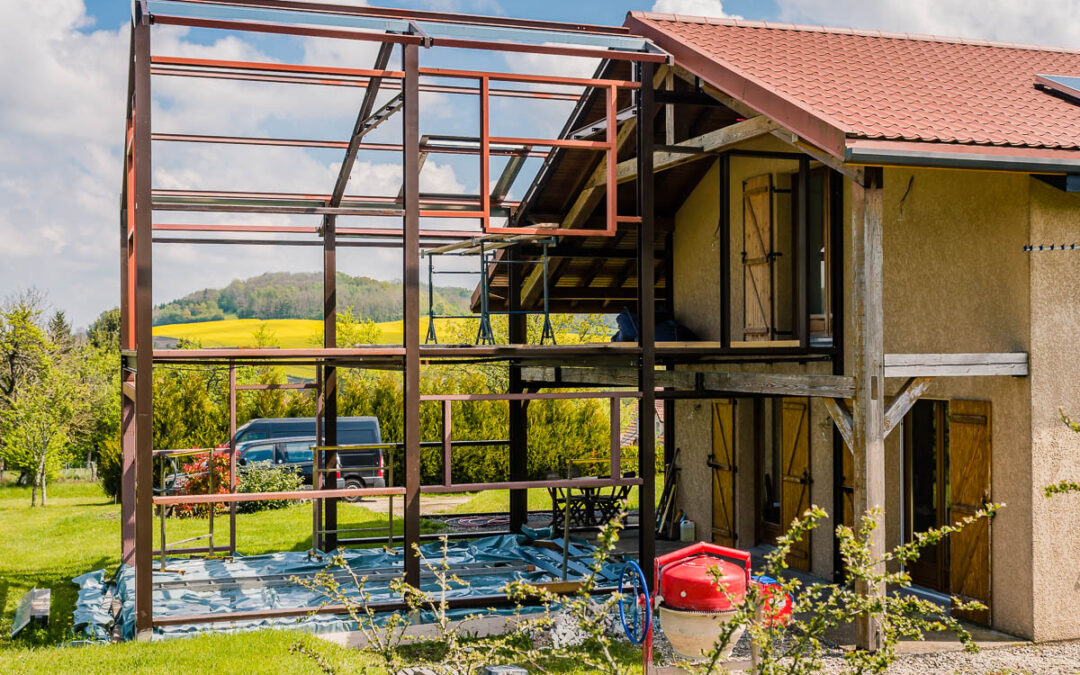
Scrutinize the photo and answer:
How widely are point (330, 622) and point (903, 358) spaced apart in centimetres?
567

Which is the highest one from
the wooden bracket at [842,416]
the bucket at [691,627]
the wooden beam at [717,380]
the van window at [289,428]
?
the wooden beam at [717,380]

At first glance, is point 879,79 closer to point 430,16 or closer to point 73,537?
point 430,16

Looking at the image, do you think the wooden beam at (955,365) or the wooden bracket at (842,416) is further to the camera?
the wooden bracket at (842,416)

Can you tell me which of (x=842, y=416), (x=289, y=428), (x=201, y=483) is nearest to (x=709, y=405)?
(x=842, y=416)

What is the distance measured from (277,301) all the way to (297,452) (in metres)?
45.7

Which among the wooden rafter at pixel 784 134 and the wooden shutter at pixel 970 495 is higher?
the wooden rafter at pixel 784 134

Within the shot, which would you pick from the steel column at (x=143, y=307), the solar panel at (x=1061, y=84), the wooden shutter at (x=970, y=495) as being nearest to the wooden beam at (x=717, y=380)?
the wooden shutter at (x=970, y=495)

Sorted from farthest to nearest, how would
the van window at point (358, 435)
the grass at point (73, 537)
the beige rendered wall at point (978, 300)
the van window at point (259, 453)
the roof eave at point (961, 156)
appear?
the van window at point (358, 435) < the van window at point (259, 453) < the grass at point (73, 537) < the beige rendered wall at point (978, 300) < the roof eave at point (961, 156)

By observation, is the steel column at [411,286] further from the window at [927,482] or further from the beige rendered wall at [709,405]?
the window at [927,482]

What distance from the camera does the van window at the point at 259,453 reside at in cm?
2169

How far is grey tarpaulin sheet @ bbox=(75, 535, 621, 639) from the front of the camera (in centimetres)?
1015

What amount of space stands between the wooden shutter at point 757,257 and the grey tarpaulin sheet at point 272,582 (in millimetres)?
3487

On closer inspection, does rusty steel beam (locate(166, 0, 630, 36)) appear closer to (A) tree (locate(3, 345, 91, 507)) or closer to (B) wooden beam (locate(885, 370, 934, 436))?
(B) wooden beam (locate(885, 370, 934, 436))

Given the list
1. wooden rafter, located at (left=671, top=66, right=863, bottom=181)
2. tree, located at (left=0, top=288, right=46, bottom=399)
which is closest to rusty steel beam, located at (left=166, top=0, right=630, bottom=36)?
wooden rafter, located at (left=671, top=66, right=863, bottom=181)
